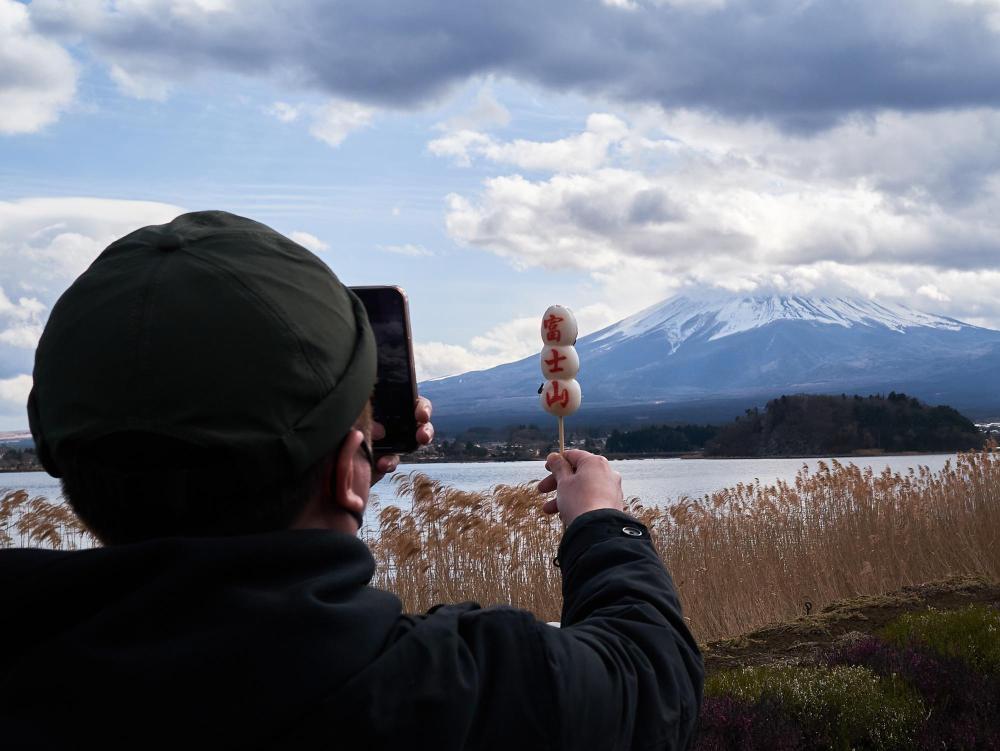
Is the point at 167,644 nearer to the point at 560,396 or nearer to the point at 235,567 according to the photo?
the point at 235,567

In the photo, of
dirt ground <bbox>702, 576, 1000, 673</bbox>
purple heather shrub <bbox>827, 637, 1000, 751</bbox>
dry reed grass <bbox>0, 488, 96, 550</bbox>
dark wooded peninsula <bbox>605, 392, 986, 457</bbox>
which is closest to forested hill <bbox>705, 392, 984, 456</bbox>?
dark wooded peninsula <bbox>605, 392, 986, 457</bbox>

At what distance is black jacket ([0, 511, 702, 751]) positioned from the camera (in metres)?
1.08

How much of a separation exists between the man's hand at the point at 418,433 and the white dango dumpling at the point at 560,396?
3.31 feet

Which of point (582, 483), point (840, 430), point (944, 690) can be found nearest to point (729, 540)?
point (944, 690)

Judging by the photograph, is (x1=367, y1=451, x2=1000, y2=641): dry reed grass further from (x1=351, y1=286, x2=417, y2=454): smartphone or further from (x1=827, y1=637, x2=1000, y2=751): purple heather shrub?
(x1=351, y1=286, x2=417, y2=454): smartphone

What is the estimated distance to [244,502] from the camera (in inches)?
47.9

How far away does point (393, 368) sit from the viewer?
1.79m

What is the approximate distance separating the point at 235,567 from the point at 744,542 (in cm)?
989

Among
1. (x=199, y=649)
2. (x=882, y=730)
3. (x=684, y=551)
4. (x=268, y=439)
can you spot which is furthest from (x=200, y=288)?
(x=684, y=551)

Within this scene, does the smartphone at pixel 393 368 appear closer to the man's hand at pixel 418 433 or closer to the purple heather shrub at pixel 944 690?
the man's hand at pixel 418 433

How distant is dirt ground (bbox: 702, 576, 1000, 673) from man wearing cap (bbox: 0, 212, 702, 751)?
5.69 meters

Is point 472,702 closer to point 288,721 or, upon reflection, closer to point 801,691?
point 288,721

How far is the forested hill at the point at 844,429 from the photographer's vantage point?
159 ft

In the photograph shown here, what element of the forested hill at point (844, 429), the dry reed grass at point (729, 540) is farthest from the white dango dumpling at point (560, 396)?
the forested hill at point (844, 429)
